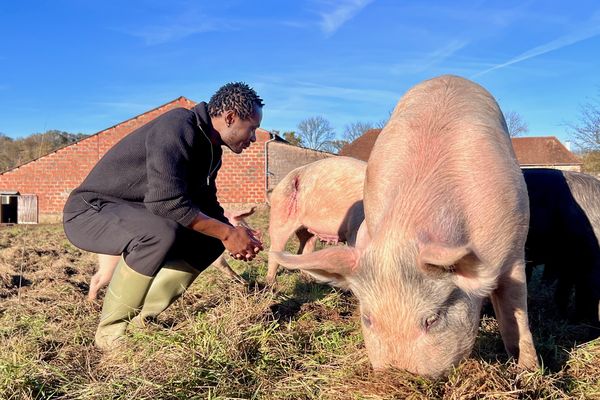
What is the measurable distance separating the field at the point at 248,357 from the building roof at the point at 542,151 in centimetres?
3671

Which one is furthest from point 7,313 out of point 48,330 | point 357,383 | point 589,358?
point 589,358

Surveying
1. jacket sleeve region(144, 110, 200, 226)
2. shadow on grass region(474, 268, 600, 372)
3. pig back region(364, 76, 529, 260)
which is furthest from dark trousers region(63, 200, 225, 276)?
shadow on grass region(474, 268, 600, 372)

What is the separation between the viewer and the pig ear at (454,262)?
7.68ft

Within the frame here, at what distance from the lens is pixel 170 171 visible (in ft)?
11.0

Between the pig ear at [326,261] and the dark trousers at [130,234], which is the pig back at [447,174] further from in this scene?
the dark trousers at [130,234]

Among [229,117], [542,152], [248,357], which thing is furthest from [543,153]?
[248,357]

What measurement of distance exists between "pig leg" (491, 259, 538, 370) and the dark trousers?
2258mm

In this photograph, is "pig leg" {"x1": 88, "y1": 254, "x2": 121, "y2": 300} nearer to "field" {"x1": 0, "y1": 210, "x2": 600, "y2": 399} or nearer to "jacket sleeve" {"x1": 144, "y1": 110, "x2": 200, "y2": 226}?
"field" {"x1": 0, "y1": 210, "x2": 600, "y2": 399}

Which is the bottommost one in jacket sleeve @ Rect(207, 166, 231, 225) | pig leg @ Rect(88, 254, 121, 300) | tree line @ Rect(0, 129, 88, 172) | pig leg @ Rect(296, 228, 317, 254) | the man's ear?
pig leg @ Rect(88, 254, 121, 300)

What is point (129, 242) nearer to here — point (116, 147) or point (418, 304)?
point (116, 147)

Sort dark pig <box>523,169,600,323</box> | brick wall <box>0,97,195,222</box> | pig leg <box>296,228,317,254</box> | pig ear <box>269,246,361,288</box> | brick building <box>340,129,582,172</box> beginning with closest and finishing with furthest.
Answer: pig ear <box>269,246,361,288</box>, dark pig <box>523,169,600,323</box>, pig leg <box>296,228,317,254</box>, brick wall <box>0,97,195,222</box>, brick building <box>340,129,582,172</box>

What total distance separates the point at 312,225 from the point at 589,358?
142 inches

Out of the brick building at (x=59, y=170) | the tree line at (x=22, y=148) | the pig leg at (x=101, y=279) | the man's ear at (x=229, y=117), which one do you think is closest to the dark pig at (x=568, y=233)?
the man's ear at (x=229, y=117)

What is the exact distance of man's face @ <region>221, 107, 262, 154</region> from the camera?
3.87m
